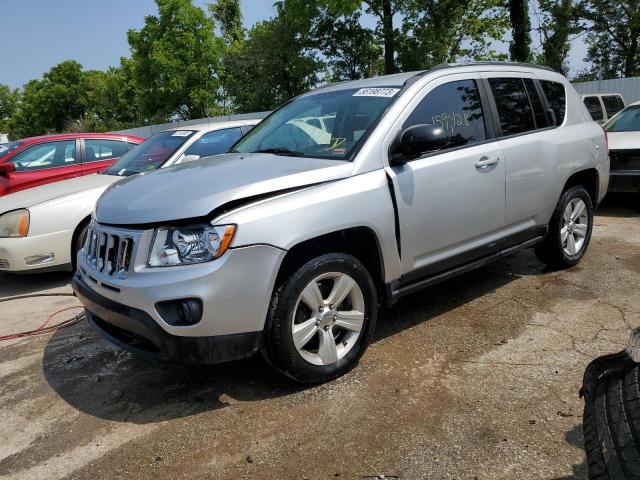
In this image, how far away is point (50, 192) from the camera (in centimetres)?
589

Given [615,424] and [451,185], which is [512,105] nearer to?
[451,185]

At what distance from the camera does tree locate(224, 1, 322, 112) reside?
32.7m

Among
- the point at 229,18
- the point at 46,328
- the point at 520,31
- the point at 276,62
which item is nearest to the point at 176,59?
the point at 276,62

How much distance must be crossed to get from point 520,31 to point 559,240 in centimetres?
2137

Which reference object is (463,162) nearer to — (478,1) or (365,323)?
(365,323)

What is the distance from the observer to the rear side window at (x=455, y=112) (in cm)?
372

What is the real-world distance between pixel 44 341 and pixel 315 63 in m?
31.3

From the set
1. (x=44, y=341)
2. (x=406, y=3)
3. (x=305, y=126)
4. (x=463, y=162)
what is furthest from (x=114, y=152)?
(x=406, y=3)

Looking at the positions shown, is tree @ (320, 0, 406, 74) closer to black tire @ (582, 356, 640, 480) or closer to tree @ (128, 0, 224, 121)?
tree @ (128, 0, 224, 121)

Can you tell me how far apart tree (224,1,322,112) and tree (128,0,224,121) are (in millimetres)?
1857

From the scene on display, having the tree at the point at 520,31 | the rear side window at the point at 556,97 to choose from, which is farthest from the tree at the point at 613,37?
the rear side window at the point at 556,97

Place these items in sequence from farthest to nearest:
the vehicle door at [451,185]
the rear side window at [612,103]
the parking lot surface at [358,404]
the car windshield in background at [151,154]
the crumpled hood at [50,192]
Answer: the rear side window at [612,103]
the car windshield in background at [151,154]
the crumpled hood at [50,192]
the vehicle door at [451,185]
the parking lot surface at [358,404]

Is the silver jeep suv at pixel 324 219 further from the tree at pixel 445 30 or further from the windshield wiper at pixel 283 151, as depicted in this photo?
the tree at pixel 445 30

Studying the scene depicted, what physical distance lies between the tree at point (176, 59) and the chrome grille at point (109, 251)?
34746 mm
